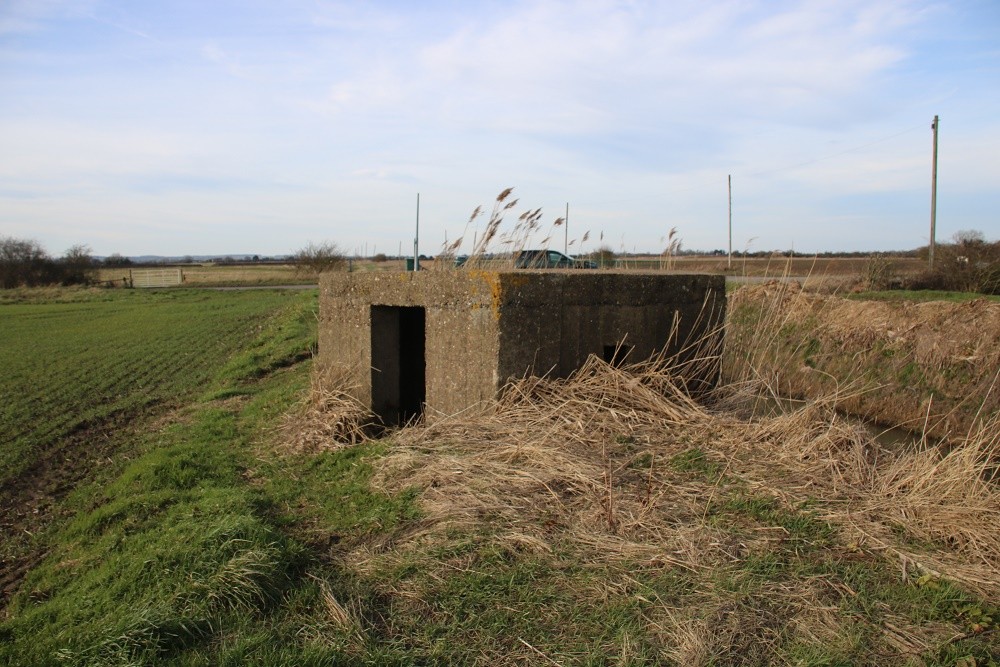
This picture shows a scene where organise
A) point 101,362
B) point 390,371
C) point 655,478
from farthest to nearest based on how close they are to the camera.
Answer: point 101,362 → point 390,371 → point 655,478

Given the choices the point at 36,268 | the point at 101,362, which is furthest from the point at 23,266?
the point at 101,362

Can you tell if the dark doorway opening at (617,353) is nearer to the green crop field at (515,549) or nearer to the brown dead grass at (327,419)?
the green crop field at (515,549)

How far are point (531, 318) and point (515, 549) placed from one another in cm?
229

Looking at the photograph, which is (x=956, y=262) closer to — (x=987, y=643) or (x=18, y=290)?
(x=987, y=643)

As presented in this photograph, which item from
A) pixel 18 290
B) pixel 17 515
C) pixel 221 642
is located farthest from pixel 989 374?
pixel 18 290

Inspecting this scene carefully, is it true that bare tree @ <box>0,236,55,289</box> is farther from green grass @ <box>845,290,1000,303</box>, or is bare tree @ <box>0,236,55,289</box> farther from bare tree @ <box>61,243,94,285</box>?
green grass @ <box>845,290,1000,303</box>

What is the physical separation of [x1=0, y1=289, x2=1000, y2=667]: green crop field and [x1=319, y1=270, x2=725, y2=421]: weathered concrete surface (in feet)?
1.18

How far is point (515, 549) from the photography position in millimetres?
3682

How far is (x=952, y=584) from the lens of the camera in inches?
131

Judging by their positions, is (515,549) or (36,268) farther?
(36,268)

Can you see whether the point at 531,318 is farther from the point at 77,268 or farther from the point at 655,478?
the point at 77,268

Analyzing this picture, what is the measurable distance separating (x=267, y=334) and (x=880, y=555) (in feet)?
41.7

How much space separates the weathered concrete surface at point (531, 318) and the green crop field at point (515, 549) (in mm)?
358

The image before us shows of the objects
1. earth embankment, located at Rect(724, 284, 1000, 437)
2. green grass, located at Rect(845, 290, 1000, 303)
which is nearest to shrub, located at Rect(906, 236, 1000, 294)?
green grass, located at Rect(845, 290, 1000, 303)
